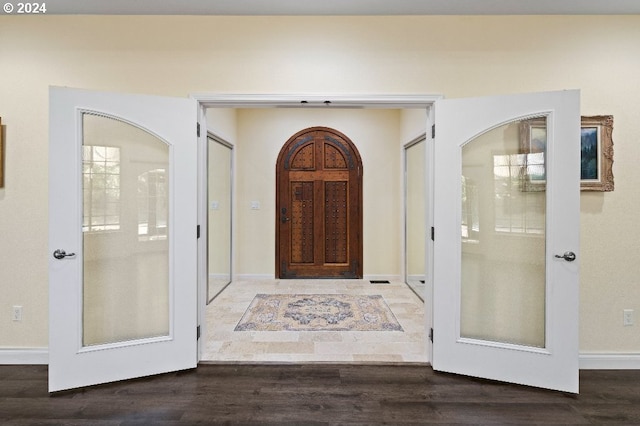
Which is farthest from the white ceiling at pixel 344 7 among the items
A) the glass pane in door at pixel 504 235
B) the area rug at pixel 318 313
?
the area rug at pixel 318 313

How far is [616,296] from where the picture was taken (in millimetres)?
2725

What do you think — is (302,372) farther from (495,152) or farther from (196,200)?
(495,152)

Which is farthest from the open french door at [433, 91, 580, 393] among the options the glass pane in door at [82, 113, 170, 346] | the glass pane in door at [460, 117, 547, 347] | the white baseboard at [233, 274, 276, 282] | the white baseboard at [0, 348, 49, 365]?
the white baseboard at [233, 274, 276, 282]

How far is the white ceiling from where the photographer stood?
101 inches

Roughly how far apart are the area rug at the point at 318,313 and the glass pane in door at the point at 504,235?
3.63 ft

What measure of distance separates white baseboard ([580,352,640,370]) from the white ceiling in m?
2.56

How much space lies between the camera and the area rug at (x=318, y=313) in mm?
3545

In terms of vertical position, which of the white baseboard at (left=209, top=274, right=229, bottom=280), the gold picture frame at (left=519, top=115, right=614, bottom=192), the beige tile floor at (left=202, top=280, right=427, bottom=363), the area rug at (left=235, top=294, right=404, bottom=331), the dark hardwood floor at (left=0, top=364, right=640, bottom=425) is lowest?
the dark hardwood floor at (left=0, top=364, right=640, bottom=425)

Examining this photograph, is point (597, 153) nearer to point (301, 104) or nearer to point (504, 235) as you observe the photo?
point (504, 235)

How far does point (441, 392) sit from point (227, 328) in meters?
2.04

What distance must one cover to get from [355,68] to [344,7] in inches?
16.8

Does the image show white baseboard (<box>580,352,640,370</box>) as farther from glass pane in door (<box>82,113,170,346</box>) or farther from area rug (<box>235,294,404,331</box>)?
glass pane in door (<box>82,113,170,346</box>)

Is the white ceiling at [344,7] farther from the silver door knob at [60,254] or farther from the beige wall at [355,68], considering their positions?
the silver door knob at [60,254]

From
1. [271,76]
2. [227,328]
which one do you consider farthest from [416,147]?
[227,328]
